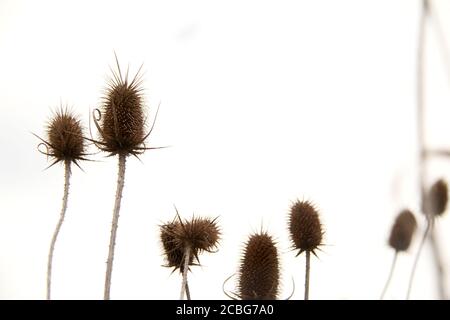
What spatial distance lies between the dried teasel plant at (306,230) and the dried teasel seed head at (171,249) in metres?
2.23

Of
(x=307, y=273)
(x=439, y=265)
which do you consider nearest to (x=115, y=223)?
(x=307, y=273)

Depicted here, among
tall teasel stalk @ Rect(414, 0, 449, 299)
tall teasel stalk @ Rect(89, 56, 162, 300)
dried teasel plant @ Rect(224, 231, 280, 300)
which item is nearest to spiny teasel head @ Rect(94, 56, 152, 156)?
tall teasel stalk @ Rect(89, 56, 162, 300)

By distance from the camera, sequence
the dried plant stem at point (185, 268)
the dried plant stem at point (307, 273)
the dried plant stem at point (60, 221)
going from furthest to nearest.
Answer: the dried plant stem at point (307, 273) < the dried plant stem at point (60, 221) < the dried plant stem at point (185, 268)

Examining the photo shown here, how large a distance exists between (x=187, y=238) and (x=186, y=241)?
0.07 metres

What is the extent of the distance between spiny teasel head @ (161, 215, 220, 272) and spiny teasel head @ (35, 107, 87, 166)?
265cm

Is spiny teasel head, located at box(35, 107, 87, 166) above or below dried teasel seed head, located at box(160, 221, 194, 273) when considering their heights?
above

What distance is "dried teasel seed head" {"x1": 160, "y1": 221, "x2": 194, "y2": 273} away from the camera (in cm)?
846

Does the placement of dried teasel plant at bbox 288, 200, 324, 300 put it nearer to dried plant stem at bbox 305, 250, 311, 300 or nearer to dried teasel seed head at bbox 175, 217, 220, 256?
dried plant stem at bbox 305, 250, 311, 300

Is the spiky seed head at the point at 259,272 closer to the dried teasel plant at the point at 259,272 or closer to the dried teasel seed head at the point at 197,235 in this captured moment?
the dried teasel plant at the point at 259,272

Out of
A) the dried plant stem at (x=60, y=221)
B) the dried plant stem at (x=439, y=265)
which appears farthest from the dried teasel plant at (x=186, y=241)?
the dried plant stem at (x=439, y=265)

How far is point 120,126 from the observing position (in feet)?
27.0

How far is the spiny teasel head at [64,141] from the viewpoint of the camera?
30.8 feet
